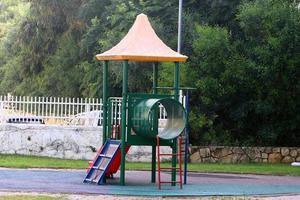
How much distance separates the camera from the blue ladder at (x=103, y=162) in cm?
1828

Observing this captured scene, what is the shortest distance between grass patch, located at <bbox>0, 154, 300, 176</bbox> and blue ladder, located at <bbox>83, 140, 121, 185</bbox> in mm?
4384

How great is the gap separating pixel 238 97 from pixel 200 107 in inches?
64.6

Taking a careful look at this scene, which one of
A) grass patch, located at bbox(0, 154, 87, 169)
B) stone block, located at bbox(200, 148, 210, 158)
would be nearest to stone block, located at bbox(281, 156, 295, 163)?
stone block, located at bbox(200, 148, 210, 158)

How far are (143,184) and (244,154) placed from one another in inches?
399

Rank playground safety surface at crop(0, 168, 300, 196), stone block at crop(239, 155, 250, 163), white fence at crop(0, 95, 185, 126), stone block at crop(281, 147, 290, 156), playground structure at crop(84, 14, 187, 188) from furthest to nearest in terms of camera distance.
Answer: stone block at crop(281, 147, 290, 156) → stone block at crop(239, 155, 250, 163) → white fence at crop(0, 95, 185, 126) → playground structure at crop(84, 14, 187, 188) → playground safety surface at crop(0, 168, 300, 196)

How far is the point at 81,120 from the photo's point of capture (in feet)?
88.7

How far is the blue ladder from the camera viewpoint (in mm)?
18281

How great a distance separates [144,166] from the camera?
24922 mm

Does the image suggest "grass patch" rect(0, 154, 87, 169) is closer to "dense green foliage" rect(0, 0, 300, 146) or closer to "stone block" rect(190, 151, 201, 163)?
"stone block" rect(190, 151, 201, 163)

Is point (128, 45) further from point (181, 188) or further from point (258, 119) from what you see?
point (258, 119)

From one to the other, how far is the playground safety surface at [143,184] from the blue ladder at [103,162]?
0.94 feet

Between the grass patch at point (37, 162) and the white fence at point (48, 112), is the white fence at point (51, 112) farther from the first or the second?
the grass patch at point (37, 162)

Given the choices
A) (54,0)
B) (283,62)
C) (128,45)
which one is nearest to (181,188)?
(128,45)

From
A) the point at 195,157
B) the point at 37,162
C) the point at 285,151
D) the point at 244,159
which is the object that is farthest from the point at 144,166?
the point at 285,151
